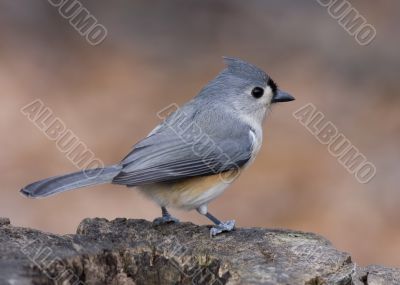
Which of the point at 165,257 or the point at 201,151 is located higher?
the point at 201,151

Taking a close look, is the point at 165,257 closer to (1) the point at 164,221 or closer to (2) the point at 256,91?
(1) the point at 164,221

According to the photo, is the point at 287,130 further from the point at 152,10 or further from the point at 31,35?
the point at 31,35

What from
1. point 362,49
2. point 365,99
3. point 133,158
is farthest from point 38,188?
point 362,49

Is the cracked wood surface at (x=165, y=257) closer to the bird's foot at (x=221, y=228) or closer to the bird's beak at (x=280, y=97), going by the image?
the bird's foot at (x=221, y=228)

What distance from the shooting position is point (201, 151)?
400cm

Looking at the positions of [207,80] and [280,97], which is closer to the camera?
[280,97]

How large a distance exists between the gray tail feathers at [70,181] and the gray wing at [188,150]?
5cm

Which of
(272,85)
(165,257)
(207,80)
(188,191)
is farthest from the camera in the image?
(207,80)

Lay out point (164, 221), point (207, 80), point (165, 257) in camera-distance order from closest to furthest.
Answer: point (165, 257) < point (164, 221) < point (207, 80)

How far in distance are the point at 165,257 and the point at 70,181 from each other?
64 centimetres

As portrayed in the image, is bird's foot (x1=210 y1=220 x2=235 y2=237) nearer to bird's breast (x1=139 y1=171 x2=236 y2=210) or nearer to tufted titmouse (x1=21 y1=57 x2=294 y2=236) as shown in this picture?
tufted titmouse (x1=21 y1=57 x2=294 y2=236)

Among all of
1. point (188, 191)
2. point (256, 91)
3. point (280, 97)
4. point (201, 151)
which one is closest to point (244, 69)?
point (256, 91)

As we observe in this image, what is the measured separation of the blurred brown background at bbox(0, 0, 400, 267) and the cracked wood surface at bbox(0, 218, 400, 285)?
1.74 meters

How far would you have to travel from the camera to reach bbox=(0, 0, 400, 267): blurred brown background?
19.4ft
